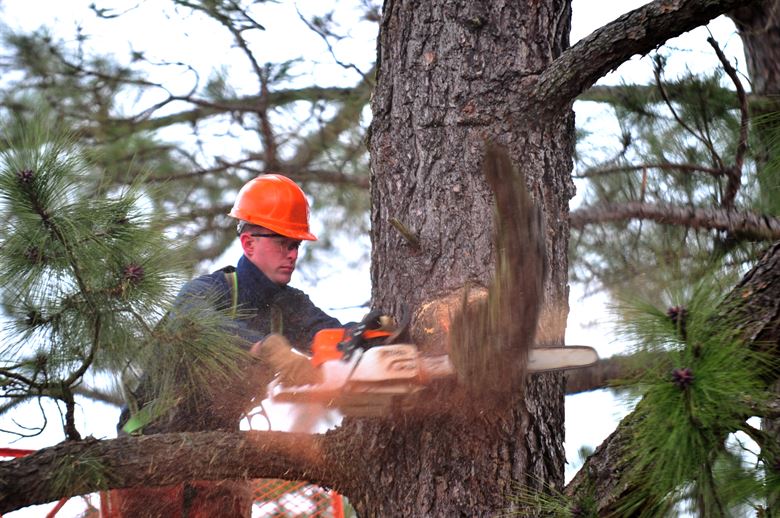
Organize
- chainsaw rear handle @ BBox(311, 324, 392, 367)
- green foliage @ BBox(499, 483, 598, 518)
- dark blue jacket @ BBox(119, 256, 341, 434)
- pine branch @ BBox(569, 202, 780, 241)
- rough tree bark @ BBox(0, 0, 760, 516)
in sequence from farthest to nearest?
pine branch @ BBox(569, 202, 780, 241), dark blue jacket @ BBox(119, 256, 341, 434), chainsaw rear handle @ BBox(311, 324, 392, 367), rough tree bark @ BBox(0, 0, 760, 516), green foliage @ BBox(499, 483, 598, 518)

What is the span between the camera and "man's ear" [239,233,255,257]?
421 cm

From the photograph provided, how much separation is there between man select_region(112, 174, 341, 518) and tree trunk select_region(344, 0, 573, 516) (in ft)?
1.13

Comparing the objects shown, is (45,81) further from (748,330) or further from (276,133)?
(748,330)

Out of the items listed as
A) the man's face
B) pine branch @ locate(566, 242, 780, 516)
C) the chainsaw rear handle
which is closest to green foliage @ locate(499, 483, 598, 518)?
pine branch @ locate(566, 242, 780, 516)

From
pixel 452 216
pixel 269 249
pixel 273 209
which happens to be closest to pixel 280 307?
pixel 269 249

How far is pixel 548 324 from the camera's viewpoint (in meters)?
2.82

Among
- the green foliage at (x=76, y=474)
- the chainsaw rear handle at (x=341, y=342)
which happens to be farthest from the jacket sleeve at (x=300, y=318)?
the green foliage at (x=76, y=474)

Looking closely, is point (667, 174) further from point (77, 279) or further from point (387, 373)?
point (77, 279)

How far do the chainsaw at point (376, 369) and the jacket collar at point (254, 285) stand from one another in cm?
Answer: 105

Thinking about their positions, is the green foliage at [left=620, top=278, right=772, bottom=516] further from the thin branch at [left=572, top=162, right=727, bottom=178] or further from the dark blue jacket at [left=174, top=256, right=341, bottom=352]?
the dark blue jacket at [left=174, top=256, right=341, bottom=352]

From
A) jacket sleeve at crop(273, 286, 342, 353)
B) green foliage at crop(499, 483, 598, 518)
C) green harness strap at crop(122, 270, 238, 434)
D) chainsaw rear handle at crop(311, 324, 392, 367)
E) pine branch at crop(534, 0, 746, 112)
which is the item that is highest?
pine branch at crop(534, 0, 746, 112)

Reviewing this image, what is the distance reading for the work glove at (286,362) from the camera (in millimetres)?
2844

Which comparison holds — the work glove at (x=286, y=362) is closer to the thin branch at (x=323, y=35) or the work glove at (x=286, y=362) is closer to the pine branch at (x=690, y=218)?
the pine branch at (x=690, y=218)

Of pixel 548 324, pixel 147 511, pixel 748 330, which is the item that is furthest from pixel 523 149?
pixel 147 511
